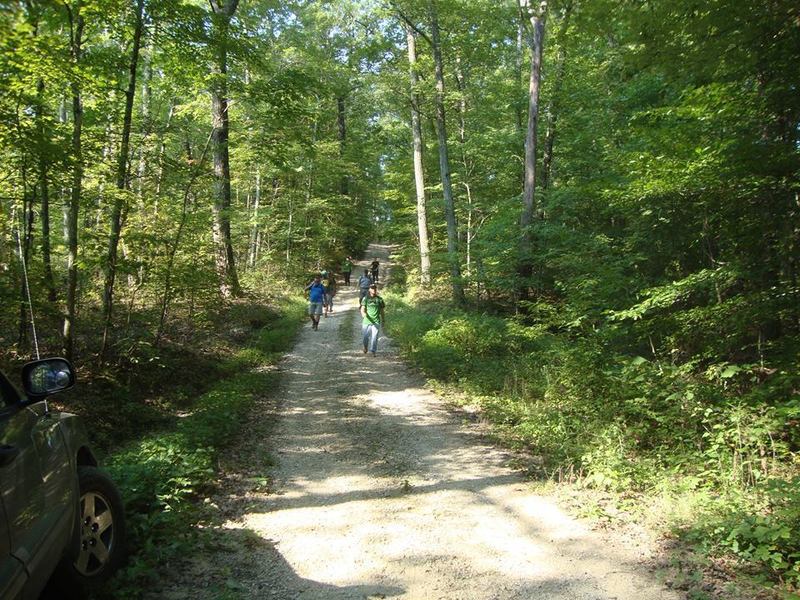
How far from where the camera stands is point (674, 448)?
591 centimetres

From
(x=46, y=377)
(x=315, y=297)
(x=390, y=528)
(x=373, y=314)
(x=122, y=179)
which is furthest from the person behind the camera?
(x=315, y=297)

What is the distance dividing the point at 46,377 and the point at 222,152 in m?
12.9

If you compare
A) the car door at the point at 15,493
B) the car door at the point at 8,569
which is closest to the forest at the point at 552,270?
the car door at the point at 15,493

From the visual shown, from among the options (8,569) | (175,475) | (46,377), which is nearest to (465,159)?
(175,475)

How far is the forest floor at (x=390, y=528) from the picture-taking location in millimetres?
3721

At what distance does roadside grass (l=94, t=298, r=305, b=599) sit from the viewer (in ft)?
12.4

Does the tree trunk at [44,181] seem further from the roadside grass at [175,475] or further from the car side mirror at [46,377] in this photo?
the car side mirror at [46,377]

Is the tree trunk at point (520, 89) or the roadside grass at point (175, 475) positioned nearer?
the roadside grass at point (175, 475)

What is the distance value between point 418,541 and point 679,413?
146 inches

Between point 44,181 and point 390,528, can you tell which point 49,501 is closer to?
point 390,528

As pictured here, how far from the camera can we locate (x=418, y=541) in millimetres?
4387

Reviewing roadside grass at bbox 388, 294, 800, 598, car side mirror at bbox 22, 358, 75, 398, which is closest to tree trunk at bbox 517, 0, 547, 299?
roadside grass at bbox 388, 294, 800, 598

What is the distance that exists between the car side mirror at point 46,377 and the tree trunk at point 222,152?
744cm

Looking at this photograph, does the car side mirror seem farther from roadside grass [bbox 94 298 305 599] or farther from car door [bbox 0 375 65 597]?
roadside grass [bbox 94 298 305 599]
